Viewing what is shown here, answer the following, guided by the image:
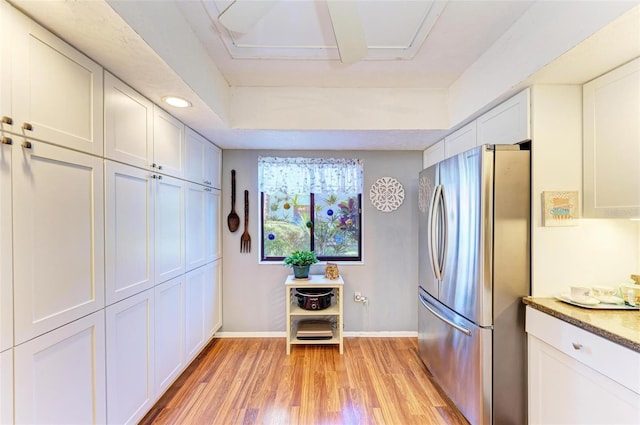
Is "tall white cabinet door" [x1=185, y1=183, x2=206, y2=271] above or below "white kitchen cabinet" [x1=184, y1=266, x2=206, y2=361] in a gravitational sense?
above

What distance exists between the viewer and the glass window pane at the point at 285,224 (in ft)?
9.91

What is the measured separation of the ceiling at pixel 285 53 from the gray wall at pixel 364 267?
52cm

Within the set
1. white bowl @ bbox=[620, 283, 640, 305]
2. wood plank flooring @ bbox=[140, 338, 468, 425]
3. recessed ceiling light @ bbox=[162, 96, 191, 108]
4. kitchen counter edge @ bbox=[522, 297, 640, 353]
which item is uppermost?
recessed ceiling light @ bbox=[162, 96, 191, 108]

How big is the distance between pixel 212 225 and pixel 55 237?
1636mm

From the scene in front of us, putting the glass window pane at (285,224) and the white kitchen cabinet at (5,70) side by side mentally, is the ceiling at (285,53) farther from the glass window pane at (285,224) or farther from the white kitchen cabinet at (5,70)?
the glass window pane at (285,224)

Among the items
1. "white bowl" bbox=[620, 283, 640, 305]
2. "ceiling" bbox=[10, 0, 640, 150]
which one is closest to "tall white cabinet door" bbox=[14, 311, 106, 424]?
"ceiling" bbox=[10, 0, 640, 150]

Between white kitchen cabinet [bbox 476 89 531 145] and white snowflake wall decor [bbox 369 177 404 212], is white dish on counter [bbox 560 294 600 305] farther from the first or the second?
white snowflake wall decor [bbox 369 177 404 212]

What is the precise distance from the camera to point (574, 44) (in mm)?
1139

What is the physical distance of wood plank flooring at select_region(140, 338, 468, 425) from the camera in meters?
1.75

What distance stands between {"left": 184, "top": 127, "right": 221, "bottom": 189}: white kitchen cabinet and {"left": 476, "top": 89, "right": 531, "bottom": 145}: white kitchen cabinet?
7.39 ft

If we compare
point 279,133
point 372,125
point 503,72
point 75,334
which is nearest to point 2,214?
Answer: point 75,334

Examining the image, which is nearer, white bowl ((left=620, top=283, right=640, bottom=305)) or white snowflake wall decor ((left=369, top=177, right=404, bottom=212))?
white bowl ((left=620, top=283, right=640, bottom=305))

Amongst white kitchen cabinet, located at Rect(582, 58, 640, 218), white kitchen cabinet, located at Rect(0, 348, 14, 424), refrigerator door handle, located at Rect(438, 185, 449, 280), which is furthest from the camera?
refrigerator door handle, located at Rect(438, 185, 449, 280)

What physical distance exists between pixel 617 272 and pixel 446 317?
0.95 m
